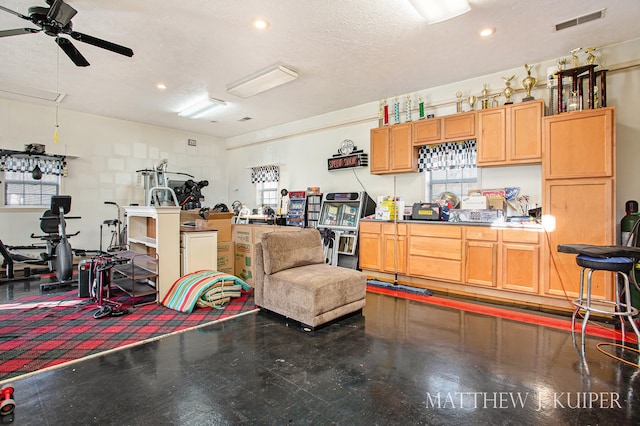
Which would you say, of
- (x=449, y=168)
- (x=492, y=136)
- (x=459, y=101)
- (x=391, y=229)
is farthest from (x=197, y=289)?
(x=459, y=101)

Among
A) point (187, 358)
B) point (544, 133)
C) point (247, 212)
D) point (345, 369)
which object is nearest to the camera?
point (345, 369)

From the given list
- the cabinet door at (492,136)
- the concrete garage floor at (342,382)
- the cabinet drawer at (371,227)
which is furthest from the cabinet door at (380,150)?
the concrete garage floor at (342,382)

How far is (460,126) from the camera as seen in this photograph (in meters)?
4.56

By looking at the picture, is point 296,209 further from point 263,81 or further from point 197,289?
point 197,289

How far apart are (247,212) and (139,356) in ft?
15.7

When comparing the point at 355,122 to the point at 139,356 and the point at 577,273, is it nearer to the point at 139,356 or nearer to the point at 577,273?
the point at 577,273

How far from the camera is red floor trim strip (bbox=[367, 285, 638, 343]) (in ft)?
9.77

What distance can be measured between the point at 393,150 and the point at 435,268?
202 cm

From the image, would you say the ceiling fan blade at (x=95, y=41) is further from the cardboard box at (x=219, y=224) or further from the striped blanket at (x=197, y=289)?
the striped blanket at (x=197, y=289)

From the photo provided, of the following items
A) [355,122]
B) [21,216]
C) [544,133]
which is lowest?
[21,216]

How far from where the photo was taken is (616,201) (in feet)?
12.2

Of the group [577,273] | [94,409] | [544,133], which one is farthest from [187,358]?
[544,133]

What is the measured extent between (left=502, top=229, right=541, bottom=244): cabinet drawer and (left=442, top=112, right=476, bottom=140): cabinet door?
1.43 m

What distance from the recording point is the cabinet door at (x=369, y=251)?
16.8 feet
